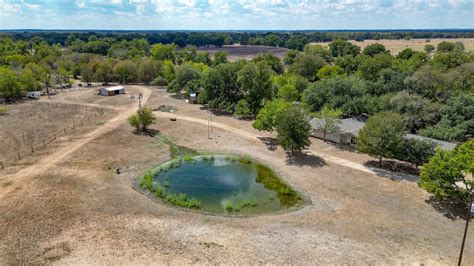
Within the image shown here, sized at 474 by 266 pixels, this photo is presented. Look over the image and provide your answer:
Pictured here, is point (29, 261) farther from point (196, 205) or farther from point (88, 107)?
point (88, 107)

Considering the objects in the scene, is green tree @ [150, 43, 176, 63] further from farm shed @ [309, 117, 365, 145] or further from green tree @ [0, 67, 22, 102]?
farm shed @ [309, 117, 365, 145]

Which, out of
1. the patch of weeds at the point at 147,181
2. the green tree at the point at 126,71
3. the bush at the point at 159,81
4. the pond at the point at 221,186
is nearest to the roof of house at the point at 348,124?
the pond at the point at 221,186

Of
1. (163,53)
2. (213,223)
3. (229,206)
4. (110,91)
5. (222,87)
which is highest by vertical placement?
(163,53)

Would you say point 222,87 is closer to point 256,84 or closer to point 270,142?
point 256,84

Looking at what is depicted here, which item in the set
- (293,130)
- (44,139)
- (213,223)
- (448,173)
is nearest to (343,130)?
(293,130)

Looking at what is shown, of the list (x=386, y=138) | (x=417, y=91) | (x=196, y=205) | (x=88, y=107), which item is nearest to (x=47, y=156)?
(x=196, y=205)

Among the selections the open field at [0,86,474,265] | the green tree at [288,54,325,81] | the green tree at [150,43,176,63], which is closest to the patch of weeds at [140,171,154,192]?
the open field at [0,86,474,265]
